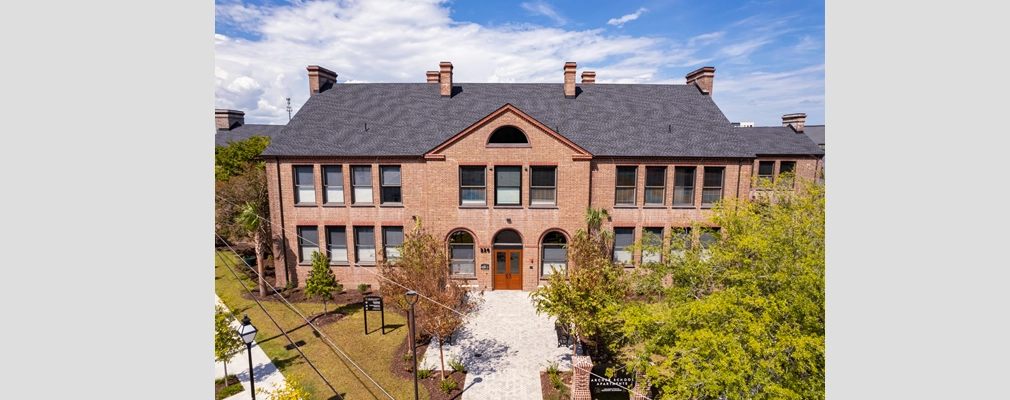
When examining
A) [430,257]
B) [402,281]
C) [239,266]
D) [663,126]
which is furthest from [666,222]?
[239,266]

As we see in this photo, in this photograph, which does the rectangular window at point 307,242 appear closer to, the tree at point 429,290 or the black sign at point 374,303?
the black sign at point 374,303

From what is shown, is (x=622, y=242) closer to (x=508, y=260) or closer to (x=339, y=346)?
(x=508, y=260)

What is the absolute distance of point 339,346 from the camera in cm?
1648

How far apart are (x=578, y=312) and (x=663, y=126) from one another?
13803 mm

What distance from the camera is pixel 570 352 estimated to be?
15852 mm

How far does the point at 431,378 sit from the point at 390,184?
413 inches

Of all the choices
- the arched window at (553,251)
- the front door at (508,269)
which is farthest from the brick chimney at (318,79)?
the arched window at (553,251)

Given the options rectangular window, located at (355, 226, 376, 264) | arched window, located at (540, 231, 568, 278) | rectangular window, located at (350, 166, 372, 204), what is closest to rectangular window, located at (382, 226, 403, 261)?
rectangular window, located at (355, 226, 376, 264)

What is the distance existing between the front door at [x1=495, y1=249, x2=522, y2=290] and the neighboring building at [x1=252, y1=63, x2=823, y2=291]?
54mm

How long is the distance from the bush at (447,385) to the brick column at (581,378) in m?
4.00

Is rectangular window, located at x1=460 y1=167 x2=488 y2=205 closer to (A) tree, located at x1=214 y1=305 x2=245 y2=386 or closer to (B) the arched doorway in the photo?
(B) the arched doorway

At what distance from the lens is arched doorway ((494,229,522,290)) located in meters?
21.6

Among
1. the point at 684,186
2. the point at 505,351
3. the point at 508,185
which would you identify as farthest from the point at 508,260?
the point at 684,186

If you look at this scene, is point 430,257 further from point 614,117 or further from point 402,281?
point 614,117
